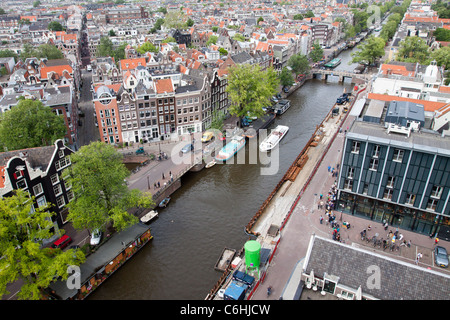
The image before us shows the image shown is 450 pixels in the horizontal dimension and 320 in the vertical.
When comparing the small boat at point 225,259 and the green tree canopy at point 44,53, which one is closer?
the small boat at point 225,259

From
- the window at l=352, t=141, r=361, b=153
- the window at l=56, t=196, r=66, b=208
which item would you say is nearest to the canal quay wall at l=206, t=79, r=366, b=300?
the window at l=352, t=141, r=361, b=153

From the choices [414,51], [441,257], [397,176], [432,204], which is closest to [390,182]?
[397,176]

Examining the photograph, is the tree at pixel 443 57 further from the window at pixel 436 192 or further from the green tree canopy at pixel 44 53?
the green tree canopy at pixel 44 53

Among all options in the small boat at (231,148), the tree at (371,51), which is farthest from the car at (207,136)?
the tree at (371,51)

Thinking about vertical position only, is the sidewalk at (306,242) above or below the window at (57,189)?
below

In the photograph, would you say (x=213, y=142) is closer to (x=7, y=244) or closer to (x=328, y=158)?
(x=328, y=158)

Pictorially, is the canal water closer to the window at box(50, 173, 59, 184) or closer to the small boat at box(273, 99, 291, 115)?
the window at box(50, 173, 59, 184)

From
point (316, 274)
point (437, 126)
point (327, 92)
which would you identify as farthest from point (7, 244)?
point (327, 92)
